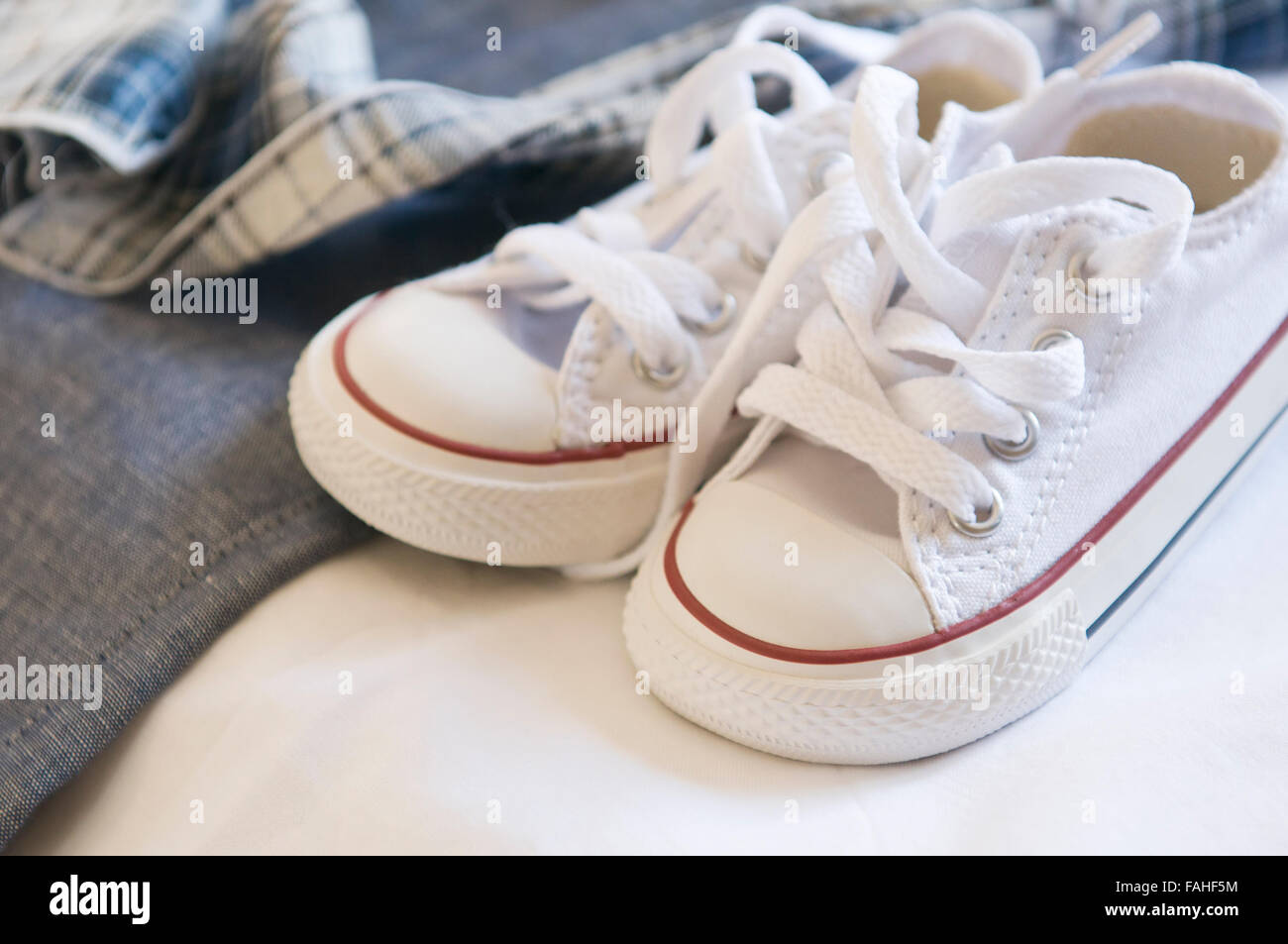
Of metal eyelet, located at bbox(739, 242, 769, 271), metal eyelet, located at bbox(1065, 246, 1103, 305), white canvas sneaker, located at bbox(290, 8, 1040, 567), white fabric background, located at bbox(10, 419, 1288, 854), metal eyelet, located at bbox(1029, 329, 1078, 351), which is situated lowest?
white fabric background, located at bbox(10, 419, 1288, 854)

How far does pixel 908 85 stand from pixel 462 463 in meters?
0.32

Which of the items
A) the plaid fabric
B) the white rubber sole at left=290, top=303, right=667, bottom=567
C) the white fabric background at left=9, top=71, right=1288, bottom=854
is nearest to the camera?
the white fabric background at left=9, top=71, right=1288, bottom=854

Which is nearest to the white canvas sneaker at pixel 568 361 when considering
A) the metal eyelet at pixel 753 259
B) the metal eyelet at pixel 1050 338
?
the metal eyelet at pixel 753 259

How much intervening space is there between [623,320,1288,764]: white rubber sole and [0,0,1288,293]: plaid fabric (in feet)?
1.28

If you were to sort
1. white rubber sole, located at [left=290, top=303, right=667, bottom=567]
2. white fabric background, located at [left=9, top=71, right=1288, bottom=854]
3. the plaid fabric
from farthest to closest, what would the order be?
the plaid fabric < white rubber sole, located at [left=290, top=303, right=667, bottom=567] < white fabric background, located at [left=9, top=71, right=1288, bottom=854]

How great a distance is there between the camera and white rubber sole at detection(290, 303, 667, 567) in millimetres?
604

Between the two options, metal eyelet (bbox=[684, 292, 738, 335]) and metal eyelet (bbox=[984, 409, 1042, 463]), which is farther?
metal eyelet (bbox=[684, 292, 738, 335])

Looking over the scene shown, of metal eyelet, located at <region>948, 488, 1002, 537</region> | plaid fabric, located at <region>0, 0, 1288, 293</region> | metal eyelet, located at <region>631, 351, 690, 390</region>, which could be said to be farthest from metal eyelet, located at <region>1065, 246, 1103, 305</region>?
plaid fabric, located at <region>0, 0, 1288, 293</region>

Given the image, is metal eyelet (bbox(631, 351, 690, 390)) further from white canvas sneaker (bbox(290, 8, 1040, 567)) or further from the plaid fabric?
the plaid fabric

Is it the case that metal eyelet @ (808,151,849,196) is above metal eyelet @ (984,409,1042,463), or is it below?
above

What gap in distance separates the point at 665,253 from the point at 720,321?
0.06m

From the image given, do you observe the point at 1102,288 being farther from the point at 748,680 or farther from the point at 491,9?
the point at 491,9

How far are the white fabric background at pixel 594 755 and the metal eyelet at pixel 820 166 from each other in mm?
282

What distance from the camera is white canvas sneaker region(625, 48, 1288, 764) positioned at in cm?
51
